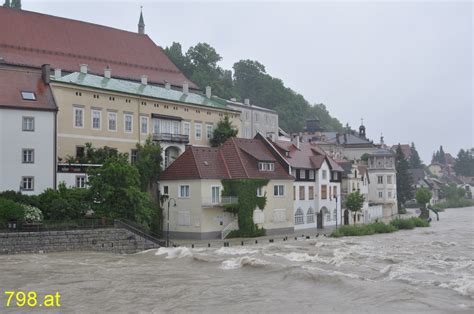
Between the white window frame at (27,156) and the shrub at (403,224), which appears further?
the shrub at (403,224)

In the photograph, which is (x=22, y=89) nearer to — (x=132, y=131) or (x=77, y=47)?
(x=132, y=131)

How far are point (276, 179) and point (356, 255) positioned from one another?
17.5 meters

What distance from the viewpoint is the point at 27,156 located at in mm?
41562

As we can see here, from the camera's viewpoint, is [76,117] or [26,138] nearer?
[26,138]

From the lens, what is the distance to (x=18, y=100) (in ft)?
137

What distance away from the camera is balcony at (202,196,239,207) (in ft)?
153

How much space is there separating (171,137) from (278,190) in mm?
11247

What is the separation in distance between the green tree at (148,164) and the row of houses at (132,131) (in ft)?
3.43

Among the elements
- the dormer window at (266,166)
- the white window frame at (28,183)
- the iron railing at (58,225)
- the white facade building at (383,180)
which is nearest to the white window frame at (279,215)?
the dormer window at (266,166)

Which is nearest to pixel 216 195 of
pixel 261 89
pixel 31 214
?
pixel 31 214

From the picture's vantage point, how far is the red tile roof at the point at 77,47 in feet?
184

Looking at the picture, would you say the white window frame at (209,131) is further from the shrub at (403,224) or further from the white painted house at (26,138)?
the shrub at (403,224)

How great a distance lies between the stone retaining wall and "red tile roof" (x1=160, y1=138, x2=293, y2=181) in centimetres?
1011

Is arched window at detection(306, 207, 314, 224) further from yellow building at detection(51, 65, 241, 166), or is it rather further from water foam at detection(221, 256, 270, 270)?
water foam at detection(221, 256, 270, 270)
